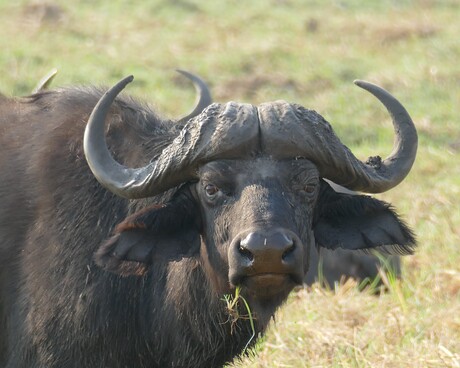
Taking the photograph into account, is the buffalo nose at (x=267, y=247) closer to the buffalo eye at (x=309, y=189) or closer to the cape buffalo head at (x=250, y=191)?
the cape buffalo head at (x=250, y=191)

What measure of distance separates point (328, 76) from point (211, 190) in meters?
9.18

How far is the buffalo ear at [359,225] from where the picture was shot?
199 inches

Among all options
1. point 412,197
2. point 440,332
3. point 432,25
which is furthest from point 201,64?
point 440,332

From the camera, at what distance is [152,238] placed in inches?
193

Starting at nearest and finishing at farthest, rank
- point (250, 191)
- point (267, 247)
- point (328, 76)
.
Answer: point (267, 247) < point (250, 191) < point (328, 76)

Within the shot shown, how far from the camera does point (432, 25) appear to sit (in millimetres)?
15648

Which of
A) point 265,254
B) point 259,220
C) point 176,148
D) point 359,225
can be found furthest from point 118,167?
point 359,225

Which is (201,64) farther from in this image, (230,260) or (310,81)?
(230,260)

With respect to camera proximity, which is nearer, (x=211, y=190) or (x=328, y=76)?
(x=211, y=190)

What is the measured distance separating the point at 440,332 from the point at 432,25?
10.00 m

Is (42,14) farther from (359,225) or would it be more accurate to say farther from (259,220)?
(259,220)

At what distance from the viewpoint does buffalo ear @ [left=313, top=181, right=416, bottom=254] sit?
505 centimetres

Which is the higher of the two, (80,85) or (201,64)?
(80,85)

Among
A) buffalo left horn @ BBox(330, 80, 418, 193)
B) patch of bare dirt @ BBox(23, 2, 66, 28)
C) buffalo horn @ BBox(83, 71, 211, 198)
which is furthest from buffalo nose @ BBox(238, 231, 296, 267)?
patch of bare dirt @ BBox(23, 2, 66, 28)
